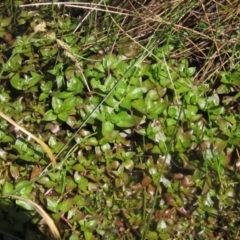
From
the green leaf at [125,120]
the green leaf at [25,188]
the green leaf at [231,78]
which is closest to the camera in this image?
the green leaf at [25,188]

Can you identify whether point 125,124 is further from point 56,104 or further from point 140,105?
point 56,104

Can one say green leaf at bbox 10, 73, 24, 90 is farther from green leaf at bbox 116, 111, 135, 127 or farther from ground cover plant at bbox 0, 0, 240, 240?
green leaf at bbox 116, 111, 135, 127

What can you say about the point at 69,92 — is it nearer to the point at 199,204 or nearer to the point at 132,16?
the point at 132,16

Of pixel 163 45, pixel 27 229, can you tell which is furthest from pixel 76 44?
pixel 27 229

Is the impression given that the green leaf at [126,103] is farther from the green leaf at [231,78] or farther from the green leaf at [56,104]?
the green leaf at [231,78]

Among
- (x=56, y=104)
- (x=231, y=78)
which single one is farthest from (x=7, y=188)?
(x=231, y=78)

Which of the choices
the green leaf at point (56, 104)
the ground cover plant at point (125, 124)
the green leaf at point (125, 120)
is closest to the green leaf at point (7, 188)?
the ground cover plant at point (125, 124)

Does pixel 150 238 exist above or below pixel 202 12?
below

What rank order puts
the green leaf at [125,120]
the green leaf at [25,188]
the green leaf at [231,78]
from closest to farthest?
the green leaf at [25,188] < the green leaf at [125,120] < the green leaf at [231,78]
